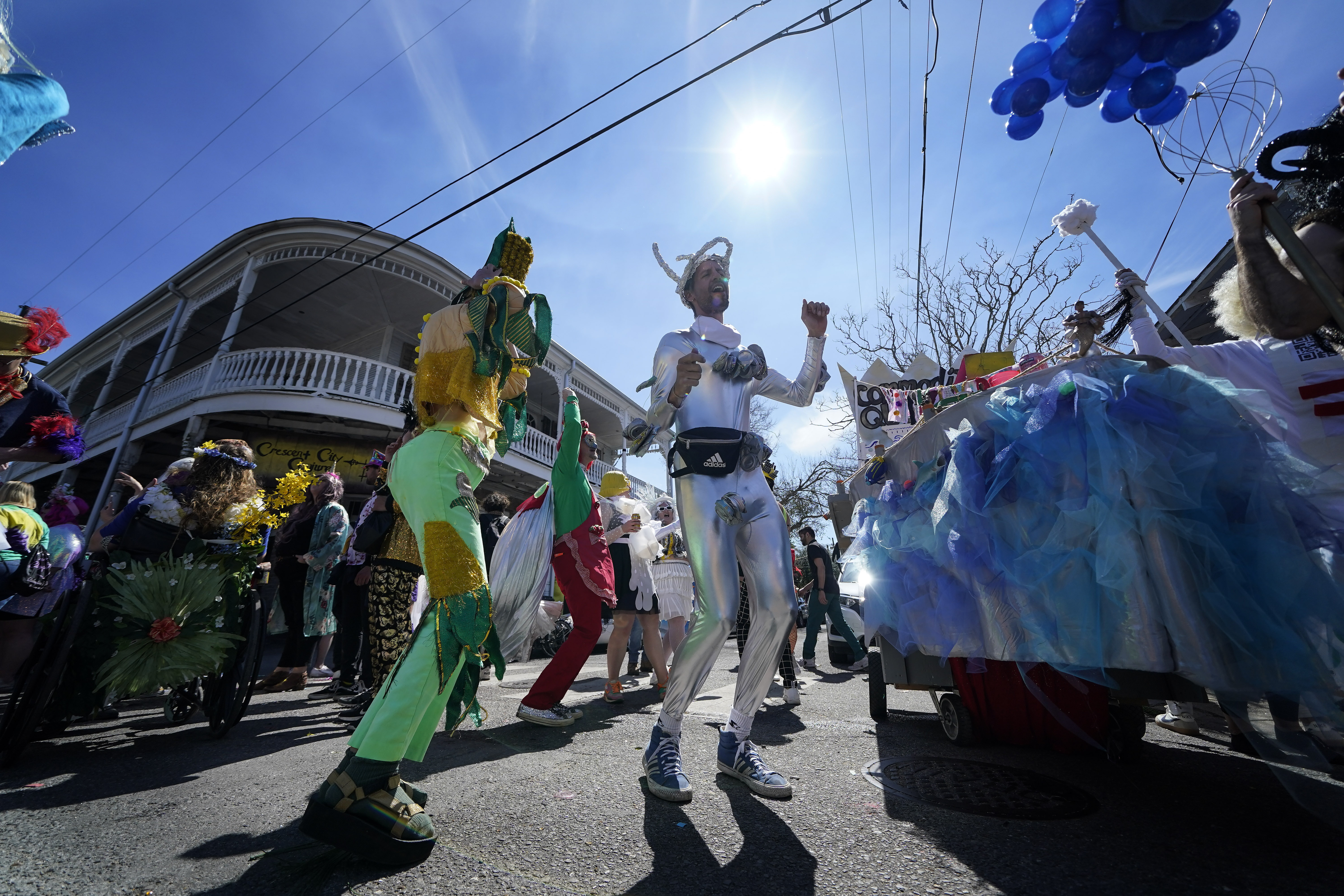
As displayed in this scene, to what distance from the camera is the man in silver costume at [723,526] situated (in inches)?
89.0

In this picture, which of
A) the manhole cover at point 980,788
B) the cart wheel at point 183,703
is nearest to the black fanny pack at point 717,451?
the manhole cover at point 980,788

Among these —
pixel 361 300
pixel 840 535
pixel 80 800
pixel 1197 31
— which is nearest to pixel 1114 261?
pixel 1197 31

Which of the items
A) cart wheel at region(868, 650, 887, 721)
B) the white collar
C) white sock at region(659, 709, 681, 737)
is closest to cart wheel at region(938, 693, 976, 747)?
cart wheel at region(868, 650, 887, 721)

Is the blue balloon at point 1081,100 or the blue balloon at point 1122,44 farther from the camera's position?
the blue balloon at point 1081,100

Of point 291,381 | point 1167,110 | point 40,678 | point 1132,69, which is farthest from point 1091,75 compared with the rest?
point 291,381

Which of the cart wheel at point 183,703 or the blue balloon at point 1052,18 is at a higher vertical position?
the blue balloon at point 1052,18

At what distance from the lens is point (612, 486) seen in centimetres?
579

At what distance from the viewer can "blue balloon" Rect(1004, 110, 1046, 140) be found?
3994mm

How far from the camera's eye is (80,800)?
2059 millimetres

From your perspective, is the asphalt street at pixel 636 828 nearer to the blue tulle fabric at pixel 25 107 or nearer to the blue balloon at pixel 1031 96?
the blue tulle fabric at pixel 25 107

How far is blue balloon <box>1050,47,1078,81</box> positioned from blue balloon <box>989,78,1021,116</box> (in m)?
0.27

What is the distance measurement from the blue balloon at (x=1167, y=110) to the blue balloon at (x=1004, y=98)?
Answer: 0.76 m

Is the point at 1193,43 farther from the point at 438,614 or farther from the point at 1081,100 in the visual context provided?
the point at 438,614

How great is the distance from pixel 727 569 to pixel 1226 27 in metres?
3.92
